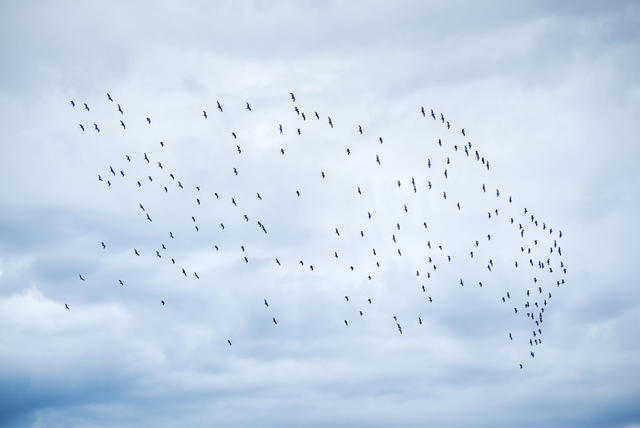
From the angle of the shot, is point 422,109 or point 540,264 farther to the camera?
point 540,264

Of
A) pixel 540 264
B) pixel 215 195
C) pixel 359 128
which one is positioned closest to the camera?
pixel 359 128

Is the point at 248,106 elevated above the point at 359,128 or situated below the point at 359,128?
above

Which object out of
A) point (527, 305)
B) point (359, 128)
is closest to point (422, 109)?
point (359, 128)

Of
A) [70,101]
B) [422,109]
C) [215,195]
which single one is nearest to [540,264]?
[422,109]

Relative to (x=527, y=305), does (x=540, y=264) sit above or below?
above

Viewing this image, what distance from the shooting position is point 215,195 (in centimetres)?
11812

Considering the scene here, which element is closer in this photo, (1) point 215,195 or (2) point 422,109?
(2) point 422,109

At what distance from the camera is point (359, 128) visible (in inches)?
3765

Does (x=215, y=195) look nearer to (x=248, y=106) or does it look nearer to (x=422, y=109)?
(x=248, y=106)

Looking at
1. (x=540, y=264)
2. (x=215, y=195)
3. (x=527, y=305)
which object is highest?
(x=215, y=195)

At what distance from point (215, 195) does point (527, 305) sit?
6519cm

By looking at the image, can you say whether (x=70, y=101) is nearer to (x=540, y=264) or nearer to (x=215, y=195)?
(x=215, y=195)

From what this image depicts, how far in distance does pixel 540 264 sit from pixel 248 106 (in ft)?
236

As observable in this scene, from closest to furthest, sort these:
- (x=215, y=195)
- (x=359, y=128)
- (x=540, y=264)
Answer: (x=359, y=128) < (x=215, y=195) < (x=540, y=264)
